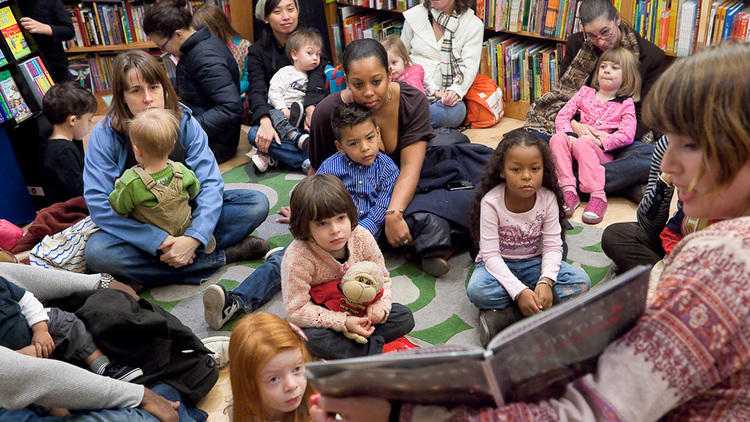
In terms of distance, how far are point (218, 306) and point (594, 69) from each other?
2.25 m

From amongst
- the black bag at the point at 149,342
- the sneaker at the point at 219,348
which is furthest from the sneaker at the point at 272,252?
the black bag at the point at 149,342

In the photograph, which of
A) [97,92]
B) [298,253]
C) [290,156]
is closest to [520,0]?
[290,156]

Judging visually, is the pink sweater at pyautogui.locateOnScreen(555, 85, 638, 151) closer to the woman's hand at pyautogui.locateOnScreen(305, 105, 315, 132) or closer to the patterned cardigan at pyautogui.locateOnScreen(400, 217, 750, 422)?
the woman's hand at pyautogui.locateOnScreen(305, 105, 315, 132)

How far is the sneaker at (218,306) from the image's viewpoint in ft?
7.83

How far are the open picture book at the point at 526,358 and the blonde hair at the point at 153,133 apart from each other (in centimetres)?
178

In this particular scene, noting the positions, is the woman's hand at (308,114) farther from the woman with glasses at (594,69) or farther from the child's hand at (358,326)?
the child's hand at (358,326)

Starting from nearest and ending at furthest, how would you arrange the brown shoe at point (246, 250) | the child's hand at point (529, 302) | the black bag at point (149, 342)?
the black bag at point (149, 342), the child's hand at point (529, 302), the brown shoe at point (246, 250)

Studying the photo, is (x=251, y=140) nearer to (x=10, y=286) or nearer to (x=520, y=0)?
(x=520, y=0)

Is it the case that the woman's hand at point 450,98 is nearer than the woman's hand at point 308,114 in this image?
No

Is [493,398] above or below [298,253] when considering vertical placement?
above

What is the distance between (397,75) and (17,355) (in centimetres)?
274

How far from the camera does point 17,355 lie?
1.62 m

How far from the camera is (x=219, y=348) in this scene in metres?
2.25

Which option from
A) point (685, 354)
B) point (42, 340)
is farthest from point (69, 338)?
point (685, 354)
